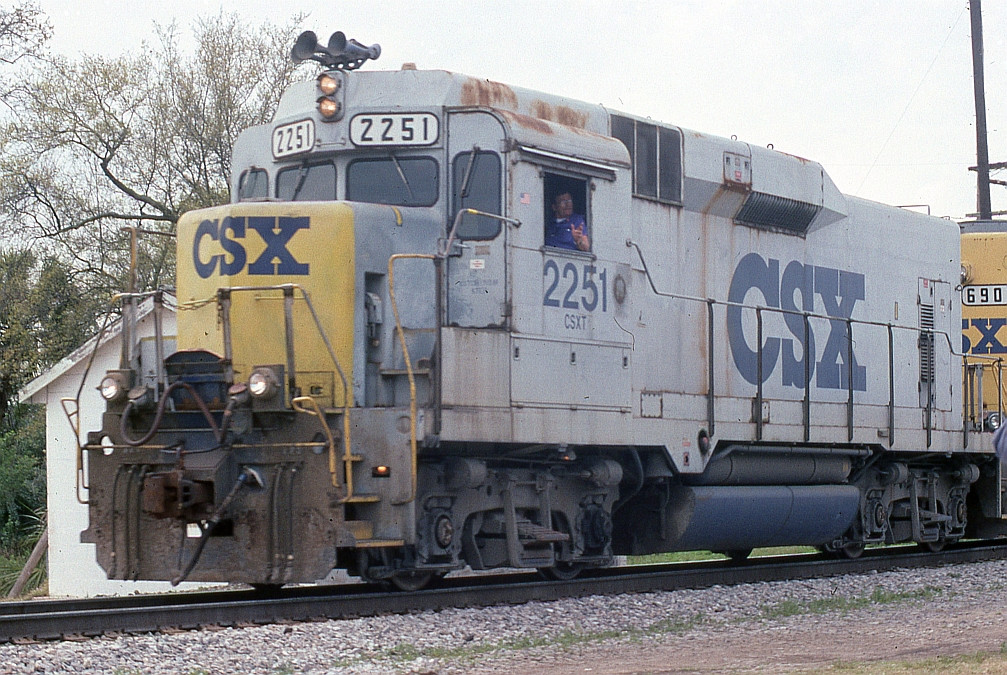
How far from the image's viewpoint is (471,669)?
738 cm

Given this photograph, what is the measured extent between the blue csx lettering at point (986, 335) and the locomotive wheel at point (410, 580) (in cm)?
1007

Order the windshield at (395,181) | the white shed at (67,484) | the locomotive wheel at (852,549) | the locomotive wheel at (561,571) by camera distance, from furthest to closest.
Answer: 1. the white shed at (67,484)
2. the locomotive wheel at (852,549)
3. the locomotive wheel at (561,571)
4. the windshield at (395,181)

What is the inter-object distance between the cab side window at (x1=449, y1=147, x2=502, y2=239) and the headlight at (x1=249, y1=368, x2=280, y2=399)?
1.92 m

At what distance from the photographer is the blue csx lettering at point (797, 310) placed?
13.1 m

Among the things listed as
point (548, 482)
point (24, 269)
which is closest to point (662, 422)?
point (548, 482)

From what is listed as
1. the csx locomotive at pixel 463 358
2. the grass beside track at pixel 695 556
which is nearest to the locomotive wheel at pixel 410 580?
the csx locomotive at pixel 463 358

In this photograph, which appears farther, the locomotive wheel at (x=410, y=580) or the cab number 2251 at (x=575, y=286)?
the cab number 2251 at (x=575, y=286)

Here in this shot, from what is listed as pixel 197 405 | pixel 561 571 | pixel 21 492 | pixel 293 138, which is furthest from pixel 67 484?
pixel 197 405

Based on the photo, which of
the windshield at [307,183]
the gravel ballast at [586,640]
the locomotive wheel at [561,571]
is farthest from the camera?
the locomotive wheel at [561,571]

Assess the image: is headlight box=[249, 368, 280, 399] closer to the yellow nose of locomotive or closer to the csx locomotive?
the csx locomotive

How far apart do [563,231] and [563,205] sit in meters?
0.21

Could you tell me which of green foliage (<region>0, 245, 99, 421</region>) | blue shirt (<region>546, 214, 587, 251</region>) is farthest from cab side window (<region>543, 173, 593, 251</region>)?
green foliage (<region>0, 245, 99, 421</region>)

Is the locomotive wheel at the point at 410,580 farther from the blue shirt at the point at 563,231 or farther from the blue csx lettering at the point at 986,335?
the blue csx lettering at the point at 986,335

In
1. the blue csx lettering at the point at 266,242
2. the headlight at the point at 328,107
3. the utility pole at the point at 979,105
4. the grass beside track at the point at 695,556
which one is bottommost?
the grass beside track at the point at 695,556
